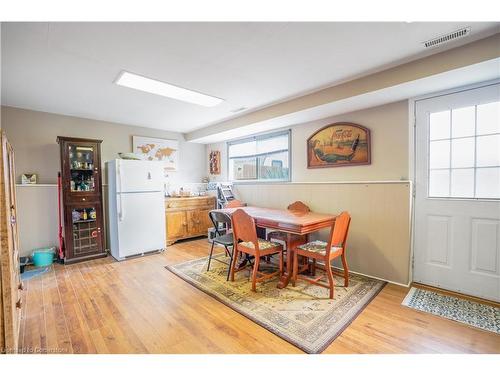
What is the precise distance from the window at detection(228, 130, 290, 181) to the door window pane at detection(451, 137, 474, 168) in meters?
2.18

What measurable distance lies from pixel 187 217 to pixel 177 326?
118 inches

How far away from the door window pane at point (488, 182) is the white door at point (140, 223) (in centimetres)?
424

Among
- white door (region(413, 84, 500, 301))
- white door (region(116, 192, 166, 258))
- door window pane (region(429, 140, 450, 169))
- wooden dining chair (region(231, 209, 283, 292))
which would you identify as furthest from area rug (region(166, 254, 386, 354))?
door window pane (region(429, 140, 450, 169))

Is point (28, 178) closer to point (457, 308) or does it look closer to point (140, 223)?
point (140, 223)

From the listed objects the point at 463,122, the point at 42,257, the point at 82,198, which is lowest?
the point at 42,257

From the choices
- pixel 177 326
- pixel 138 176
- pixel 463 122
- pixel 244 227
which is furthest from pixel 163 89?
pixel 463 122

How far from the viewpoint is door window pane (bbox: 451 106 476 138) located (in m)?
2.39

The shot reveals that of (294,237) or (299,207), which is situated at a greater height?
(299,207)

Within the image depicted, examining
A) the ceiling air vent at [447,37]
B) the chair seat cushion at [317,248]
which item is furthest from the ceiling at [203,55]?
the chair seat cushion at [317,248]

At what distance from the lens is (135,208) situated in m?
3.88

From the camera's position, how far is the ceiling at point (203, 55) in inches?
68.1

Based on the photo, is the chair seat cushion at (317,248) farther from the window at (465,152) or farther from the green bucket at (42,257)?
the green bucket at (42,257)

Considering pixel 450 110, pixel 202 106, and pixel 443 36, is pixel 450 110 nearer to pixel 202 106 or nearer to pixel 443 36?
pixel 443 36

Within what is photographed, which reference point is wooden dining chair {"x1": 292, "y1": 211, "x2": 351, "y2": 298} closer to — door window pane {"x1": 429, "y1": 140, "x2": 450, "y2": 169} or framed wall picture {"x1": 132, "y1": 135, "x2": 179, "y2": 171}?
door window pane {"x1": 429, "y1": 140, "x2": 450, "y2": 169}
